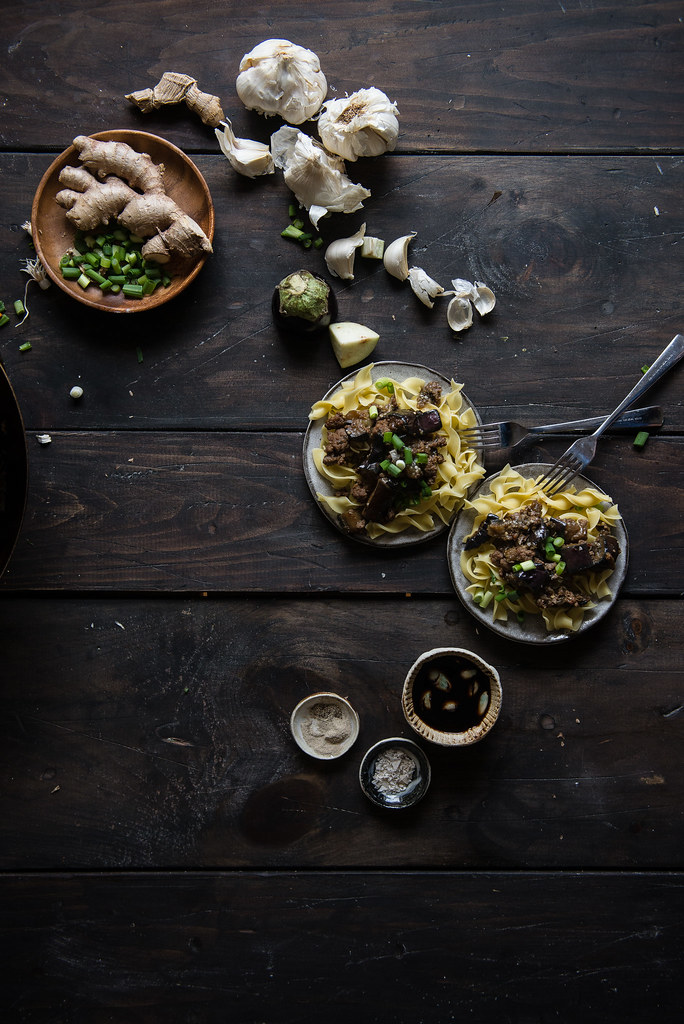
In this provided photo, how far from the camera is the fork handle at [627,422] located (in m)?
2.35

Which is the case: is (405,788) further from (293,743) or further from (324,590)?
(324,590)

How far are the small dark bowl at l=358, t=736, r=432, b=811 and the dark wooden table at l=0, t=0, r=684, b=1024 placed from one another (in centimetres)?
8

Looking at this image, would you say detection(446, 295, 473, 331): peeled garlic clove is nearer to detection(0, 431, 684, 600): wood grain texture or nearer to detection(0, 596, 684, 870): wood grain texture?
detection(0, 431, 684, 600): wood grain texture

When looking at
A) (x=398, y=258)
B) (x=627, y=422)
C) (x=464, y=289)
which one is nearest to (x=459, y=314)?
(x=464, y=289)

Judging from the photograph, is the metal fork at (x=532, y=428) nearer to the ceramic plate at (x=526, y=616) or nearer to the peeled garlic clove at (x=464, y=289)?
the ceramic plate at (x=526, y=616)

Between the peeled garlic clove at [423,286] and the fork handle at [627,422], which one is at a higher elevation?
the peeled garlic clove at [423,286]

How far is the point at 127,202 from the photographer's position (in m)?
2.29

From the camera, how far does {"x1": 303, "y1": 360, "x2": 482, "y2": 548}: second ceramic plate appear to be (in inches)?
90.3

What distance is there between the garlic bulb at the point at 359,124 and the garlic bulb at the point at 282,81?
64mm

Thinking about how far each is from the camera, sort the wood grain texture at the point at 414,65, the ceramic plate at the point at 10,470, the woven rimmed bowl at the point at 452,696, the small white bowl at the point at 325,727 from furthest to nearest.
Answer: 1. the wood grain texture at the point at 414,65
2. the small white bowl at the point at 325,727
3. the woven rimmed bowl at the point at 452,696
4. the ceramic plate at the point at 10,470

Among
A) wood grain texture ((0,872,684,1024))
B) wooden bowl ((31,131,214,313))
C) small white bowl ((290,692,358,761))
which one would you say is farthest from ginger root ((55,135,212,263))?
wood grain texture ((0,872,684,1024))

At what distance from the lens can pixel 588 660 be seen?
2369 mm

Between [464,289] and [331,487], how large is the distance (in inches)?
30.2

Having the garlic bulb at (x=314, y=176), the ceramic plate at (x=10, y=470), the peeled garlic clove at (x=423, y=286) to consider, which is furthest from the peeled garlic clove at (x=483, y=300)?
the ceramic plate at (x=10, y=470)
